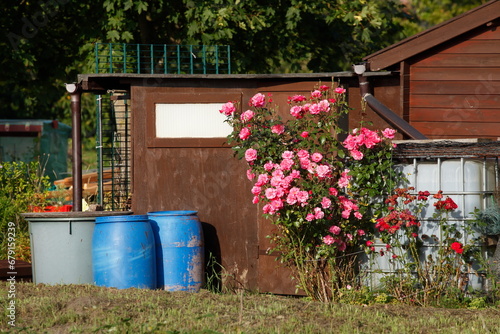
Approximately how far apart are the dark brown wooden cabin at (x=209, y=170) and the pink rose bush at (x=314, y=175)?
2.72 ft

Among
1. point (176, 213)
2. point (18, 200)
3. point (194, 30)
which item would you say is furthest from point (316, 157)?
point (194, 30)

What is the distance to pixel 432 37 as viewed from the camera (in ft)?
31.1

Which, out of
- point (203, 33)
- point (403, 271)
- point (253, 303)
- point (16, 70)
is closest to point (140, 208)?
point (253, 303)

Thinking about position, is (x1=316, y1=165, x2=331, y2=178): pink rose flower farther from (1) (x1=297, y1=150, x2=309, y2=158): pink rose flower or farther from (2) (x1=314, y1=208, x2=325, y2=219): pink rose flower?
(2) (x1=314, y1=208, x2=325, y2=219): pink rose flower

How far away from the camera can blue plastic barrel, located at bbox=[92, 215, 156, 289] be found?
8016 mm

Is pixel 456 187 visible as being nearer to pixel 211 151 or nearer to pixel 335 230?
pixel 335 230

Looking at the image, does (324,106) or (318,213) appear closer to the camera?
(318,213)

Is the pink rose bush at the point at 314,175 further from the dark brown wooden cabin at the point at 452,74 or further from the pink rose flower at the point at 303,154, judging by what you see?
the dark brown wooden cabin at the point at 452,74

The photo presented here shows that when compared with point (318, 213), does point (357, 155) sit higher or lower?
higher

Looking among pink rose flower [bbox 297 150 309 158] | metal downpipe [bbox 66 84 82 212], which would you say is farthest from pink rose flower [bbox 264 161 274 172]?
metal downpipe [bbox 66 84 82 212]

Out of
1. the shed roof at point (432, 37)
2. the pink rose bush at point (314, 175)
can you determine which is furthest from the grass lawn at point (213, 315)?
the shed roof at point (432, 37)

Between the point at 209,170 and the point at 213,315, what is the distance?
288 centimetres

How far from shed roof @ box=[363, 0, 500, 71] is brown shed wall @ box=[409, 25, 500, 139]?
184 millimetres

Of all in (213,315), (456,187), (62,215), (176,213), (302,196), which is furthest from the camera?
(176,213)
